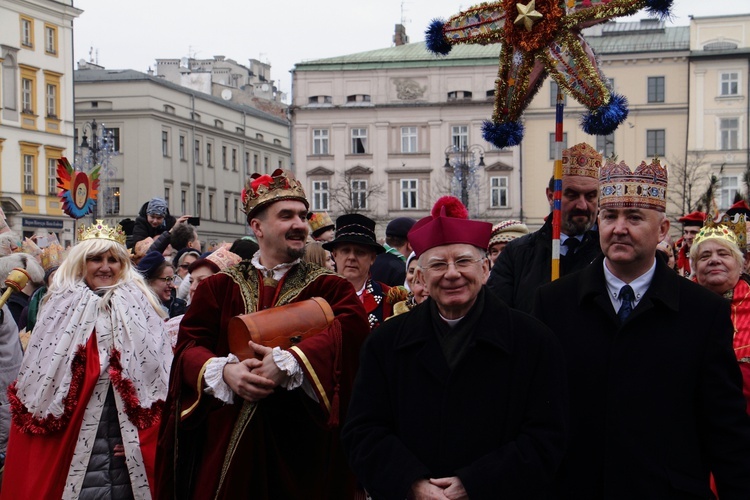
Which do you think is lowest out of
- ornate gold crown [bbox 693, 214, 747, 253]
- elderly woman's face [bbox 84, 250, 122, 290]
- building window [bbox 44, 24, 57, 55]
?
elderly woman's face [bbox 84, 250, 122, 290]

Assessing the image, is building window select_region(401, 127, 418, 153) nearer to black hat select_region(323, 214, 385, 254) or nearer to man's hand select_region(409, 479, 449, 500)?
black hat select_region(323, 214, 385, 254)

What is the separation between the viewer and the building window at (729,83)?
52.2 metres

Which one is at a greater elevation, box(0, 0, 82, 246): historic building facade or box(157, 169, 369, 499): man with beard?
box(0, 0, 82, 246): historic building facade

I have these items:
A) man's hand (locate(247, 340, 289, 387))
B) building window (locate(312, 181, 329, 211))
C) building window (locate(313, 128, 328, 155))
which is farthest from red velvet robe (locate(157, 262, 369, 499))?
building window (locate(313, 128, 328, 155))

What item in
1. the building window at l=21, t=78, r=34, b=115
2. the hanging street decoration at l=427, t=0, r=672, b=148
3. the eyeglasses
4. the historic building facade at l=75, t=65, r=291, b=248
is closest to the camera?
the eyeglasses

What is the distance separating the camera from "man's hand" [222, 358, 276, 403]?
15.6ft

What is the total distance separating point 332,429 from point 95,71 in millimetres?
60457

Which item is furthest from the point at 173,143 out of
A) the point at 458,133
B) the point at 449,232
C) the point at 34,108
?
the point at 449,232

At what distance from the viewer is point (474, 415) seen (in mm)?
3873

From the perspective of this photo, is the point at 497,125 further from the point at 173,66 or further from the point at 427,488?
the point at 173,66

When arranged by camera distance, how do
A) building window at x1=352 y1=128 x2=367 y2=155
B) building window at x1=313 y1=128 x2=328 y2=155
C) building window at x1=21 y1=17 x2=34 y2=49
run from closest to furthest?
building window at x1=21 y1=17 x2=34 y2=49
building window at x1=352 y1=128 x2=367 y2=155
building window at x1=313 y1=128 x2=328 y2=155

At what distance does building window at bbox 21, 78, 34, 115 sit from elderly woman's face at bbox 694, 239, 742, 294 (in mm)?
45635

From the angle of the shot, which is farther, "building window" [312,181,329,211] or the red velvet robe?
"building window" [312,181,329,211]

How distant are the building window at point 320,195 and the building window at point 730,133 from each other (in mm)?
21584
